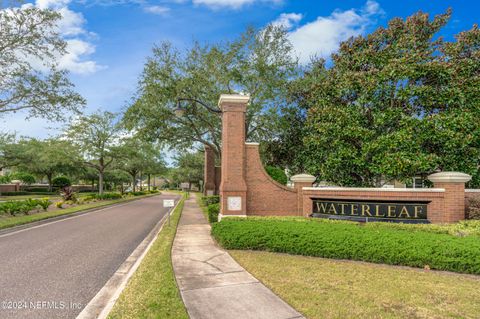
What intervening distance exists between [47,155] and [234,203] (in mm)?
26530

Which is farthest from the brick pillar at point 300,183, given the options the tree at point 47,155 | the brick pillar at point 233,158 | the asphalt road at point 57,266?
the tree at point 47,155

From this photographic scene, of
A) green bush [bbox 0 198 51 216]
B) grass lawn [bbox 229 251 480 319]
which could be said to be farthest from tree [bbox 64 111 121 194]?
grass lawn [bbox 229 251 480 319]

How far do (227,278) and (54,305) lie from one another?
3.03 meters

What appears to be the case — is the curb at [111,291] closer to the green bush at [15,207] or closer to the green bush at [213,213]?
the green bush at [213,213]

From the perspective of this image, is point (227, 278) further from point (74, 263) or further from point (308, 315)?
point (74, 263)

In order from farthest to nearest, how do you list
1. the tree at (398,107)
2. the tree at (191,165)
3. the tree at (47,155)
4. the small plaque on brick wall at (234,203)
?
the tree at (191,165) < the tree at (47,155) < the tree at (398,107) < the small plaque on brick wall at (234,203)

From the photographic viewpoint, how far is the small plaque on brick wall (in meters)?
11.7

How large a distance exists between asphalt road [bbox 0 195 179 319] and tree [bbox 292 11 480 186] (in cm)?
1079

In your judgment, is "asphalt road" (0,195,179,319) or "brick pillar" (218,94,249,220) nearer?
"asphalt road" (0,195,179,319)

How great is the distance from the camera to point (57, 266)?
22.2 ft

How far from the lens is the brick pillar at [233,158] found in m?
11.7

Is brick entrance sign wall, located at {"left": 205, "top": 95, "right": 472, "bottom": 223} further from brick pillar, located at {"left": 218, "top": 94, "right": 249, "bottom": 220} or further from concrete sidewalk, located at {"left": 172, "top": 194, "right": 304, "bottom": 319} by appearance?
concrete sidewalk, located at {"left": 172, "top": 194, "right": 304, "bottom": 319}

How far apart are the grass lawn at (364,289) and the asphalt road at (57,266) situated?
3.45 metres

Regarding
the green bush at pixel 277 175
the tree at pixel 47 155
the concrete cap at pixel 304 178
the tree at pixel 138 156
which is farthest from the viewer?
the tree at pixel 138 156
